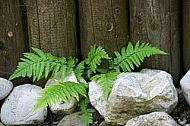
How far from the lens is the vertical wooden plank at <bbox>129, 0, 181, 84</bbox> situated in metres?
2.95

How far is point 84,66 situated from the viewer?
120 inches

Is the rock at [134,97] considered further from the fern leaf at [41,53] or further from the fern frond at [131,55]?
the fern leaf at [41,53]

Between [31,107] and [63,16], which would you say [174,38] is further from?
[31,107]

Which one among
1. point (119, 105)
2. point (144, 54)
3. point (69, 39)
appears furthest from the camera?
point (69, 39)

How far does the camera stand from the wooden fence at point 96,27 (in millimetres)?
2975

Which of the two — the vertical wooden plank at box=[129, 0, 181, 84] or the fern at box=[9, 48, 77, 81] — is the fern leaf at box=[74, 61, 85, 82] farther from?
the vertical wooden plank at box=[129, 0, 181, 84]

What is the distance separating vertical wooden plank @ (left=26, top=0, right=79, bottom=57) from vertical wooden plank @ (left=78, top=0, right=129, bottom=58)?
0.07m

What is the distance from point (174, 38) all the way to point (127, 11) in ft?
1.10

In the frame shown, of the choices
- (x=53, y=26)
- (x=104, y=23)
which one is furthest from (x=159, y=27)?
(x=53, y=26)

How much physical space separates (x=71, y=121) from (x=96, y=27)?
23.6 inches

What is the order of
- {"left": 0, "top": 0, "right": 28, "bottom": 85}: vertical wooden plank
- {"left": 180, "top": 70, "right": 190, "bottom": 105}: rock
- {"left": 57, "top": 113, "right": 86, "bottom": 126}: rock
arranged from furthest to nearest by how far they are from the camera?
1. {"left": 0, "top": 0, "right": 28, "bottom": 85}: vertical wooden plank
2. {"left": 57, "top": 113, "right": 86, "bottom": 126}: rock
3. {"left": 180, "top": 70, "right": 190, "bottom": 105}: rock

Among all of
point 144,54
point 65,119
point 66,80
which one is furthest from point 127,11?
point 65,119

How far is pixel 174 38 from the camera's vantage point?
3.03m

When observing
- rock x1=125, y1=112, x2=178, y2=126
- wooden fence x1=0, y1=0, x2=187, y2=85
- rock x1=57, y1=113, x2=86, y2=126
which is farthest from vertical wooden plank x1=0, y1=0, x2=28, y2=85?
A: rock x1=125, y1=112, x2=178, y2=126
